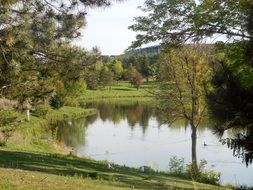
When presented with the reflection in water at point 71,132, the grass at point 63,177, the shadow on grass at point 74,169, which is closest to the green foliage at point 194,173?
the grass at point 63,177

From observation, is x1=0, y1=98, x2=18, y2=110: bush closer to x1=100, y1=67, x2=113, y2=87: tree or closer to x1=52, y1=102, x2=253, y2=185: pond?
x1=52, y1=102, x2=253, y2=185: pond

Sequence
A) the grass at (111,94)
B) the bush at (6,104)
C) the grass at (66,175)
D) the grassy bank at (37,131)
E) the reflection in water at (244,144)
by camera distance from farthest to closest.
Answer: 1. the grass at (111,94)
2. the grassy bank at (37,131)
3. the bush at (6,104)
4. the grass at (66,175)
5. the reflection in water at (244,144)

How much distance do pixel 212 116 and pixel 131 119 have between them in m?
48.0

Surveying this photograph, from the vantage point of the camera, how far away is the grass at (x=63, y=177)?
10.7 m

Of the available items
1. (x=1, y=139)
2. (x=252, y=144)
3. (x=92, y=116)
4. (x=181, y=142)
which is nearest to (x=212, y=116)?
(x=252, y=144)

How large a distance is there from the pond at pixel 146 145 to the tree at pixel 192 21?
8.85 metres

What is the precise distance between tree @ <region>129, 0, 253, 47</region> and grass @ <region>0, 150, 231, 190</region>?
14.3 feet

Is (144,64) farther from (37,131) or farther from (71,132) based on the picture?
(37,131)

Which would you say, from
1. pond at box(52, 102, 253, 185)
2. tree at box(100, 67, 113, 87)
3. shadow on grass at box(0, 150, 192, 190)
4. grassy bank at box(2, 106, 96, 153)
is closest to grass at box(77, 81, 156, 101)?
tree at box(100, 67, 113, 87)

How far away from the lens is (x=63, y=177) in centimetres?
1308

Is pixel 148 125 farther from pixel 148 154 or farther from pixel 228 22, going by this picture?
pixel 228 22

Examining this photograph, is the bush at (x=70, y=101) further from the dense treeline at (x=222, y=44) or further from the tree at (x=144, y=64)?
the tree at (x=144, y=64)

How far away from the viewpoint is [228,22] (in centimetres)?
1266

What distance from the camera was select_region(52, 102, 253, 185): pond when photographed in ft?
93.9
